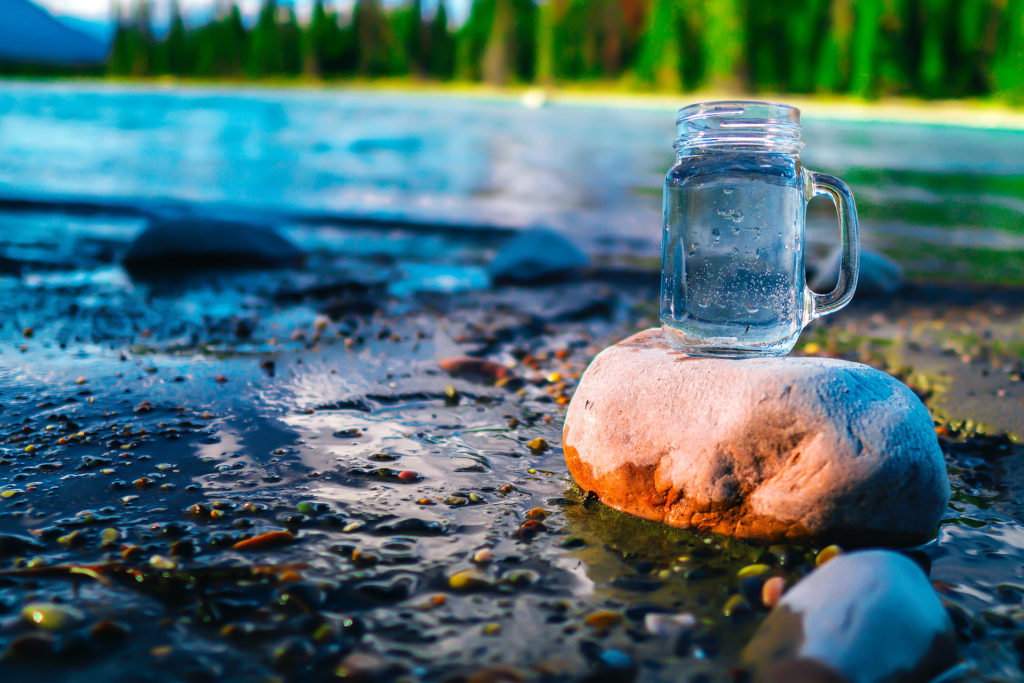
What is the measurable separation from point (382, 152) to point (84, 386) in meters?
20.1

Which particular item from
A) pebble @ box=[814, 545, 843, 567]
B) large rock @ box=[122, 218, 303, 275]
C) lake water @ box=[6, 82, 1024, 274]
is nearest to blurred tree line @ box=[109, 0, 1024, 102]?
lake water @ box=[6, 82, 1024, 274]

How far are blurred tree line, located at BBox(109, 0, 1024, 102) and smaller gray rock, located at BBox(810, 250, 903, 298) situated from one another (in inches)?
1542

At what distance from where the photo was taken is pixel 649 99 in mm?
50812

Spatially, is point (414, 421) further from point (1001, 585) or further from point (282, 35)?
point (282, 35)

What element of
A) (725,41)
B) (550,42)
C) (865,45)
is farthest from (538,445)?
(550,42)

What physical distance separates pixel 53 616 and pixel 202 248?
5675 mm

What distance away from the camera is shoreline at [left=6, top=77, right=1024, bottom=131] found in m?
38.0

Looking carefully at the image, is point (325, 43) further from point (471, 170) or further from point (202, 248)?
point (202, 248)

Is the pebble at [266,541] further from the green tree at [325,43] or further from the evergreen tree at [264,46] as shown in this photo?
the evergreen tree at [264,46]

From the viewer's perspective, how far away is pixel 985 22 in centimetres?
4091

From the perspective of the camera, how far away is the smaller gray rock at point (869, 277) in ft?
21.4

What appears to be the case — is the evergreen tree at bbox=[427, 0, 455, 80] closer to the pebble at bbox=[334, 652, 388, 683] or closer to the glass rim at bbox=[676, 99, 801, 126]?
the glass rim at bbox=[676, 99, 801, 126]

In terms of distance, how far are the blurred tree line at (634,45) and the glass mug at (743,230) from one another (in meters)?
44.0

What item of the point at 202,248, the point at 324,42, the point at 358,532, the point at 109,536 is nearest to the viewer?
the point at 109,536
